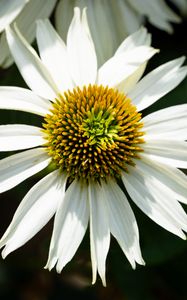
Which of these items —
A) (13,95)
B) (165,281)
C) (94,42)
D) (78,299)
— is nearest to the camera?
(13,95)

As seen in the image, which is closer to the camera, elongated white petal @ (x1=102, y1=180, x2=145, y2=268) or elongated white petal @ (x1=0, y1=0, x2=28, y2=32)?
elongated white petal @ (x1=102, y1=180, x2=145, y2=268)

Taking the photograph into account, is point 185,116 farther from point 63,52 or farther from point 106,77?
point 63,52

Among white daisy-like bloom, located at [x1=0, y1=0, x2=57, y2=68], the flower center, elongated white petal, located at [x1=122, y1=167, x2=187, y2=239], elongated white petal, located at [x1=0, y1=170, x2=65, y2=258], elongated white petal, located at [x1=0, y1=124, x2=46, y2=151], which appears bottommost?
elongated white petal, located at [x1=122, y1=167, x2=187, y2=239]

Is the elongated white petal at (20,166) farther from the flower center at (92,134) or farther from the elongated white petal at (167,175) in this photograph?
the elongated white petal at (167,175)

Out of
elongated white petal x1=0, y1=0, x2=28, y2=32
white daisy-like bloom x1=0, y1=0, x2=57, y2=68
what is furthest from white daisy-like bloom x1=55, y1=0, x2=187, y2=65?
elongated white petal x1=0, y1=0, x2=28, y2=32

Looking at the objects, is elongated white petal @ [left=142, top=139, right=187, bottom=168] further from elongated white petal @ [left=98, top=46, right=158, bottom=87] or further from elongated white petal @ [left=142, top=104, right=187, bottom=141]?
elongated white petal @ [left=98, top=46, right=158, bottom=87]

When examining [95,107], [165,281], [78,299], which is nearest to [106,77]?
[95,107]

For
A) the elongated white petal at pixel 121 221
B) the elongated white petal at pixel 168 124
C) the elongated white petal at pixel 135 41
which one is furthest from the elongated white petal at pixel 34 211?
the elongated white petal at pixel 135 41
